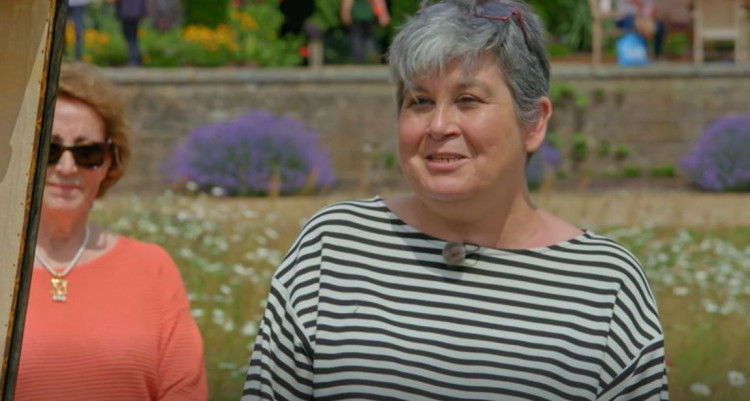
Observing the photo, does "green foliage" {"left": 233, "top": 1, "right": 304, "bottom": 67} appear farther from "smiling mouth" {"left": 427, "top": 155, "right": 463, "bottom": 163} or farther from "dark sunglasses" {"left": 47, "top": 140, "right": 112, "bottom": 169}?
"smiling mouth" {"left": 427, "top": 155, "right": 463, "bottom": 163}

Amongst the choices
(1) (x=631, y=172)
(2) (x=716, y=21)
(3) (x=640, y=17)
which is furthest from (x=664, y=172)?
(2) (x=716, y=21)

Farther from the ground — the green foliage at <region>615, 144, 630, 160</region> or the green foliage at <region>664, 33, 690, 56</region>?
the green foliage at <region>664, 33, 690, 56</region>

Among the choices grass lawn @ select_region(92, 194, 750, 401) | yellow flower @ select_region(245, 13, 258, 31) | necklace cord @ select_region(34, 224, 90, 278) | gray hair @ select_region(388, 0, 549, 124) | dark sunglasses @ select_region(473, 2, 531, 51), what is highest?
dark sunglasses @ select_region(473, 2, 531, 51)

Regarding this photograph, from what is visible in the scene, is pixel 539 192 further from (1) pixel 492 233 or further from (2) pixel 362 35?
(1) pixel 492 233

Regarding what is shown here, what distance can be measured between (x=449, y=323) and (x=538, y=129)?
44 centimetres

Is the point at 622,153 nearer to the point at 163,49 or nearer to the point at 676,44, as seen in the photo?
the point at 676,44

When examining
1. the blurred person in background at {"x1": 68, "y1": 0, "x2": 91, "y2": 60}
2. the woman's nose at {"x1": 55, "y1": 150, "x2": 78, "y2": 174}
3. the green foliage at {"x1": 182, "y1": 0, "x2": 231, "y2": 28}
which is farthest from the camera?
the green foliage at {"x1": 182, "y1": 0, "x2": 231, "y2": 28}

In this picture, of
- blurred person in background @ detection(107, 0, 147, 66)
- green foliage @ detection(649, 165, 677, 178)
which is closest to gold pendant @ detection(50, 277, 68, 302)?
blurred person in background @ detection(107, 0, 147, 66)

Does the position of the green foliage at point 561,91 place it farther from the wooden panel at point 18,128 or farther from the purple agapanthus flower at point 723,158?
the wooden panel at point 18,128

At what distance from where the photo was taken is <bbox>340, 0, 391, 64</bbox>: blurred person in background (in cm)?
1889

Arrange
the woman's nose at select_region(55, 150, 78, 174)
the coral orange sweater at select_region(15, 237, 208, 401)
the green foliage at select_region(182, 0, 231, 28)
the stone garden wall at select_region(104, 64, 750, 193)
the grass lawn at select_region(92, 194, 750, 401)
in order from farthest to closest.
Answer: the green foliage at select_region(182, 0, 231, 28) < the stone garden wall at select_region(104, 64, 750, 193) < the grass lawn at select_region(92, 194, 750, 401) < the woman's nose at select_region(55, 150, 78, 174) < the coral orange sweater at select_region(15, 237, 208, 401)

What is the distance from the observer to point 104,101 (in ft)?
12.9

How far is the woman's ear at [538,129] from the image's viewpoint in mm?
3158

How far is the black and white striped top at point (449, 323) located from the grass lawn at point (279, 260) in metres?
3.58
